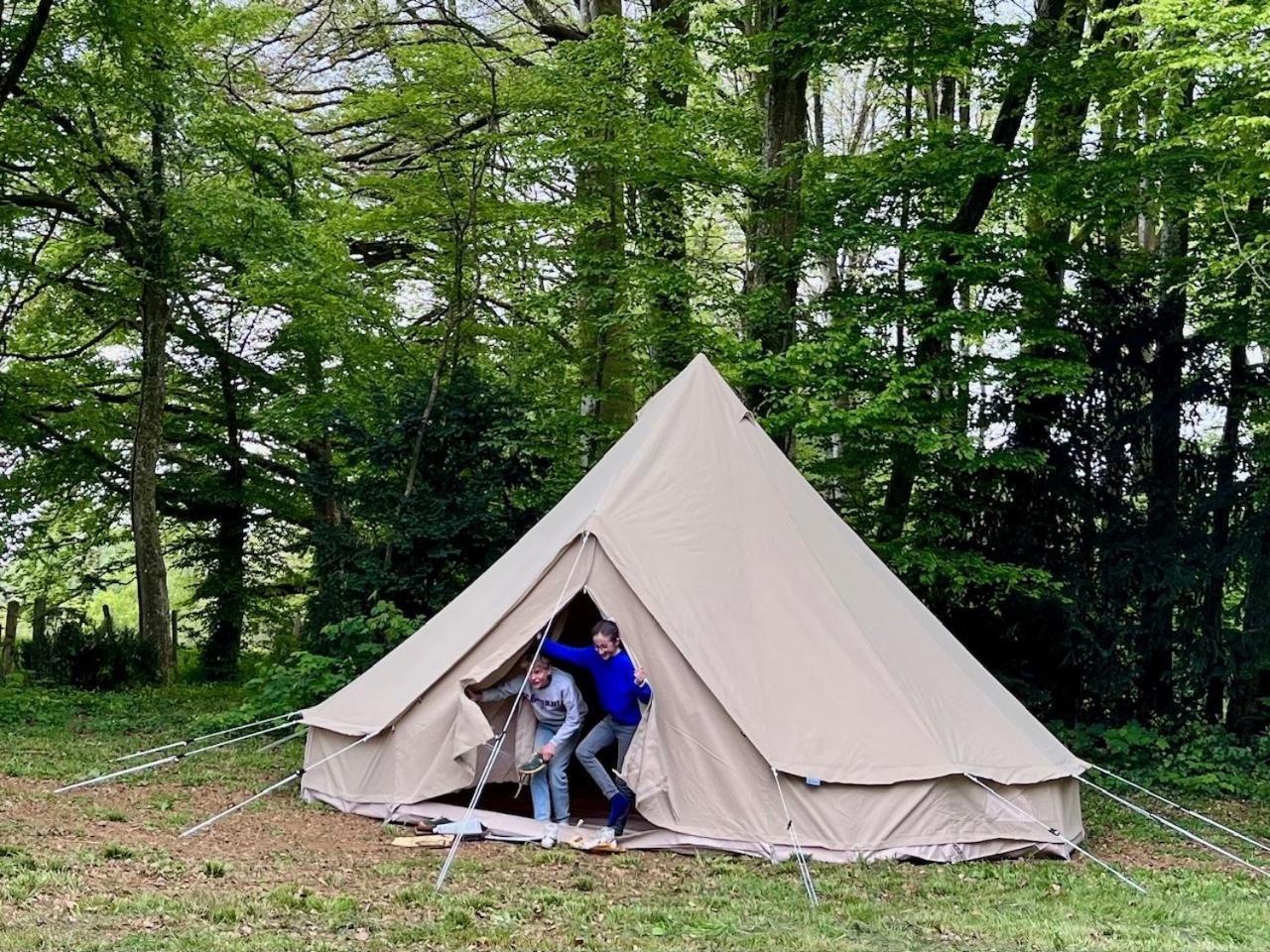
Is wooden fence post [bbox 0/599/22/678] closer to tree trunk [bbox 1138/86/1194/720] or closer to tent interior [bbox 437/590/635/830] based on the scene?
tent interior [bbox 437/590/635/830]

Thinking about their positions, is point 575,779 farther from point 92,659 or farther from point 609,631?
point 92,659

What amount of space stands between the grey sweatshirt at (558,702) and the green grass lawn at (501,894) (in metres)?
0.72

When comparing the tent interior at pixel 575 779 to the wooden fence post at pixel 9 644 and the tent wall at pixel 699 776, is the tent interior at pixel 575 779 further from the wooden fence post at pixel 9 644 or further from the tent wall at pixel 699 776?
the wooden fence post at pixel 9 644

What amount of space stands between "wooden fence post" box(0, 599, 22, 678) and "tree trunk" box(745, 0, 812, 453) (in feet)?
32.0

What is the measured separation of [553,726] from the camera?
22.7 ft

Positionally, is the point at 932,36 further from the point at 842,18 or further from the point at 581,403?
the point at 581,403

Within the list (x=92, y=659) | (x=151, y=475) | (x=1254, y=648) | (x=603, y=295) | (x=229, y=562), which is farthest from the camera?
(x=229, y=562)

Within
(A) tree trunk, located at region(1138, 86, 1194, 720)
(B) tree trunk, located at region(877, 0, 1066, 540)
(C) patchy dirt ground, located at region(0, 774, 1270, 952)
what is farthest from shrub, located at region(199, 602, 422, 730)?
(A) tree trunk, located at region(1138, 86, 1194, 720)

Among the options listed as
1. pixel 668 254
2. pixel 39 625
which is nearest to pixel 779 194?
pixel 668 254

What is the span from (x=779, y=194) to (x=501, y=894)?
26.6ft

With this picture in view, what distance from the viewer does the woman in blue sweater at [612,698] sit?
660 cm

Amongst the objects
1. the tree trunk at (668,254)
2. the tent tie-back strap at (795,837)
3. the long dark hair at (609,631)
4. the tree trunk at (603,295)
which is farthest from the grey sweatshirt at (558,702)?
the tree trunk at (603,295)

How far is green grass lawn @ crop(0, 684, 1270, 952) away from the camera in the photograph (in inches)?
181

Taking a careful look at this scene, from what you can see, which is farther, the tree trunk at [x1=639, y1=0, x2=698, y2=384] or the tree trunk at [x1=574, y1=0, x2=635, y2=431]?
the tree trunk at [x1=574, y1=0, x2=635, y2=431]
